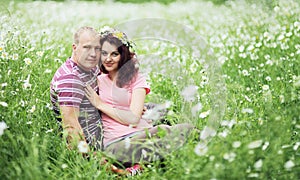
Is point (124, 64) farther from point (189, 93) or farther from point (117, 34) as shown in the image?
point (189, 93)

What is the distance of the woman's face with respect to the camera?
286cm

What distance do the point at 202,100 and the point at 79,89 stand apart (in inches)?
38.1

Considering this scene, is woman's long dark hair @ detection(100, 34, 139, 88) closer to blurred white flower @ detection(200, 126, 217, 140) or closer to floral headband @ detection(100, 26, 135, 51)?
floral headband @ detection(100, 26, 135, 51)

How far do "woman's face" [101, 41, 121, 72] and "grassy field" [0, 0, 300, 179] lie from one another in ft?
0.94

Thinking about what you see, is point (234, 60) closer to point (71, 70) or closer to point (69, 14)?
point (71, 70)

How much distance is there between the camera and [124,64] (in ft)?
9.57

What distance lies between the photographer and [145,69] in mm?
3770

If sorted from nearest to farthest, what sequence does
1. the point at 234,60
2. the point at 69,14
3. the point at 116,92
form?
the point at 116,92 → the point at 234,60 → the point at 69,14

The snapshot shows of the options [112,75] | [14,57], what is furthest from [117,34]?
[14,57]

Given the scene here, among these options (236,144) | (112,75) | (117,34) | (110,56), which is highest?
(117,34)

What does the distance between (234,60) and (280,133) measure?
2.20 m

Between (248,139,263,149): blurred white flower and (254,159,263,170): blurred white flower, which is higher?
(248,139,263,149): blurred white flower

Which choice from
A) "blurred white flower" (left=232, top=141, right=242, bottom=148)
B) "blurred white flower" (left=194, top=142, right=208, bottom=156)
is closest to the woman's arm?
"blurred white flower" (left=194, top=142, right=208, bottom=156)

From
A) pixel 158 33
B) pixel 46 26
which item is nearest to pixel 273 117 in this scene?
pixel 158 33
